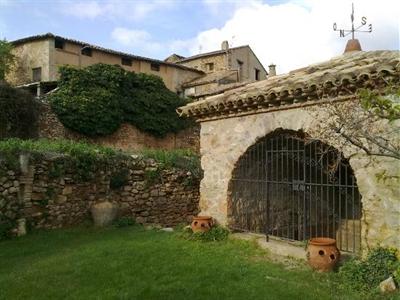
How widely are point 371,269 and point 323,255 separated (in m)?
0.79

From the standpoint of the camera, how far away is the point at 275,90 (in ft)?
24.9

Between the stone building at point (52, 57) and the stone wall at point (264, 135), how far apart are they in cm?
1776

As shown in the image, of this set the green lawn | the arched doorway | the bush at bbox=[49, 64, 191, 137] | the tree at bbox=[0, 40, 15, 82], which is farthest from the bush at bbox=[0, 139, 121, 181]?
the tree at bbox=[0, 40, 15, 82]

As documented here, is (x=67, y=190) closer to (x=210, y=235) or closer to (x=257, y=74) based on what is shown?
(x=210, y=235)

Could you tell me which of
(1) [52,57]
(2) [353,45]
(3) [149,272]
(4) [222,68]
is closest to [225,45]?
(4) [222,68]

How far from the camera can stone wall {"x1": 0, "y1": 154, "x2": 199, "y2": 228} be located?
9422 millimetres

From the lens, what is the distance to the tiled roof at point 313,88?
6.12 meters

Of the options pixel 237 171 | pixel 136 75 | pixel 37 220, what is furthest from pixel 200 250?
pixel 136 75

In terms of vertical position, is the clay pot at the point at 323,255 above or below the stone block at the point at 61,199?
below

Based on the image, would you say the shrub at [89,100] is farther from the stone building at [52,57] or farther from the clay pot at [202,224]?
the clay pot at [202,224]

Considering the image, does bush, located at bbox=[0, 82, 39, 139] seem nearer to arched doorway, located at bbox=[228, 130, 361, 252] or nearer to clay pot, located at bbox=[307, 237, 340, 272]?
arched doorway, located at bbox=[228, 130, 361, 252]

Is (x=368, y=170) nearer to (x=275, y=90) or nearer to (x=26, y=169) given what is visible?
(x=275, y=90)

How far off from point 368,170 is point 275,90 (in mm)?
2249

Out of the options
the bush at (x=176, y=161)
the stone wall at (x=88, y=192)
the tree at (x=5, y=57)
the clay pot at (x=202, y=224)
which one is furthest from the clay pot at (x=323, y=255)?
the tree at (x=5, y=57)
